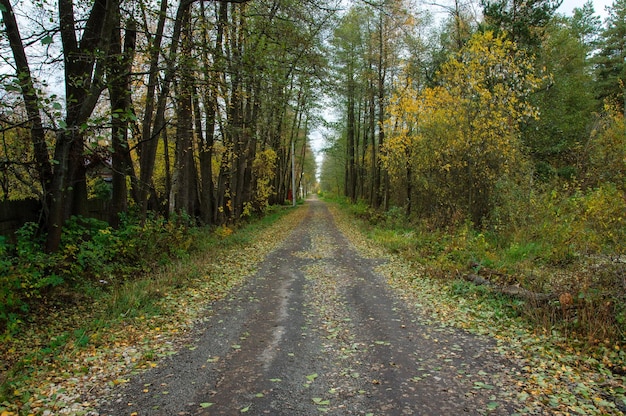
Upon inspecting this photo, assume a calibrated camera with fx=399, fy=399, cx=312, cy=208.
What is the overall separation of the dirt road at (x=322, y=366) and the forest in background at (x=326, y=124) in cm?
187

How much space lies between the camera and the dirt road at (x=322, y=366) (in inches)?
143

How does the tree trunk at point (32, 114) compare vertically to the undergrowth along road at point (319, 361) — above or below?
above

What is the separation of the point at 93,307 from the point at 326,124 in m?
14.4

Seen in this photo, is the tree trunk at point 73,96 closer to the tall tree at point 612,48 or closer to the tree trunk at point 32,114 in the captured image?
the tree trunk at point 32,114

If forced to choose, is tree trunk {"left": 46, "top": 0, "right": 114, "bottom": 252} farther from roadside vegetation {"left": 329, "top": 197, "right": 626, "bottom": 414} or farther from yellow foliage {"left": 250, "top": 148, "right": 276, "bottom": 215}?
yellow foliage {"left": 250, "top": 148, "right": 276, "bottom": 215}

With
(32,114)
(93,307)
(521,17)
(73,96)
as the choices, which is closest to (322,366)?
(93,307)

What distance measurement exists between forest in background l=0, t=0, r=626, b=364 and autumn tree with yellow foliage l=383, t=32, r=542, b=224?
6 centimetres

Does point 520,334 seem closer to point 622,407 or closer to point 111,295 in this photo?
point 622,407

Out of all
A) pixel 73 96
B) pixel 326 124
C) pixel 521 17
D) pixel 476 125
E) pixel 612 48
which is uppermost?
pixel 612 48

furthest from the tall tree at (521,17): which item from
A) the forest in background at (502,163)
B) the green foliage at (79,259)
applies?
the green foliage at (79,259)

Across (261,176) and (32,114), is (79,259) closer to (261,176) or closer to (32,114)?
(32,114)

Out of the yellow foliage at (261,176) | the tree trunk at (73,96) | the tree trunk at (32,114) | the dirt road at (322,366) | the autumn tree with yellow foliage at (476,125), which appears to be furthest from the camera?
the yellow foliage at (261,176)

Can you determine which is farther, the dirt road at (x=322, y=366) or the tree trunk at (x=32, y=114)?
the tree trunk at (x=32, y=114)

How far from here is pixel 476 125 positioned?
11.3 metres
